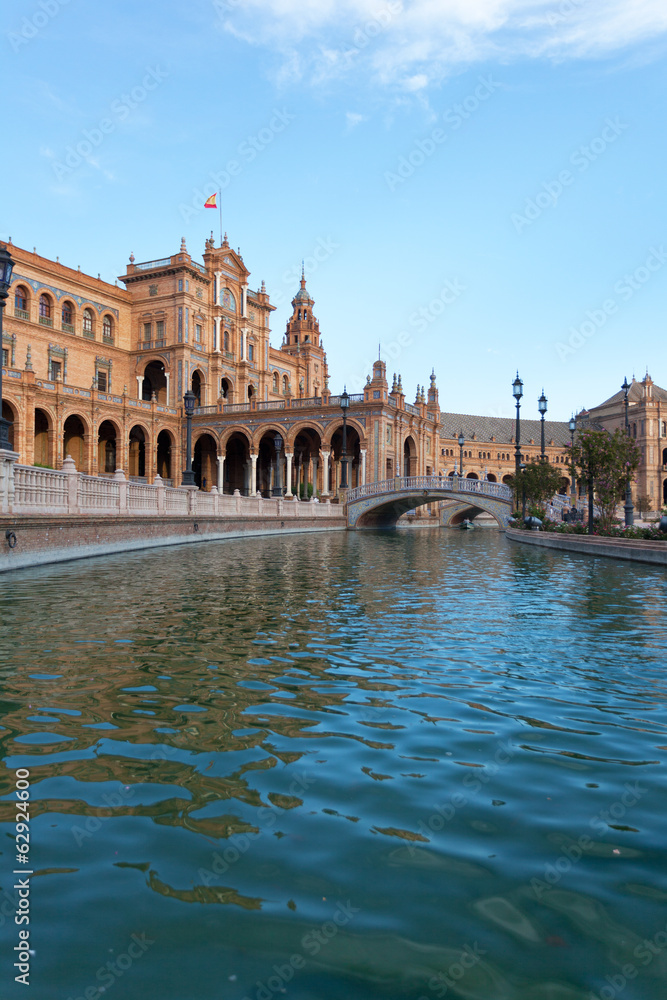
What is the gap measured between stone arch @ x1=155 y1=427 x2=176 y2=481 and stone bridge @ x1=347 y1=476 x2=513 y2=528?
48.9 ft

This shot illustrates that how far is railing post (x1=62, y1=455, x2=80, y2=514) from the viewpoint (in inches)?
689

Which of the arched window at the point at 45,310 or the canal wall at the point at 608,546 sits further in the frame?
the arched window at the point at 45,310

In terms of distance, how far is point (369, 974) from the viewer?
6.98 feet

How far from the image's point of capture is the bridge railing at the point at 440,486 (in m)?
43.3

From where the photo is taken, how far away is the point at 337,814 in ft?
10.4

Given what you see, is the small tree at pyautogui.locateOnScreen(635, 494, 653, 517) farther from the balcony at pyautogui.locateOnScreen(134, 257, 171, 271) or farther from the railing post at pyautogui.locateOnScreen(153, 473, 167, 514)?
the railing post at pyautogui.locateOnScreen(153, 473, 167, 514)

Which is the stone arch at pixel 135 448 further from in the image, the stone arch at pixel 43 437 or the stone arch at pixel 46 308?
the stone arch at pixel 46 308

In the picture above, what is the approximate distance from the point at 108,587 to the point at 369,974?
9.66 m

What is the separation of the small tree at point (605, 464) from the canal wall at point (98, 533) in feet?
43.2

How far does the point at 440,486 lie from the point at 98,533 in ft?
93.4

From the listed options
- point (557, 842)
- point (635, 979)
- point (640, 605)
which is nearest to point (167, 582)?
point (640, 605)

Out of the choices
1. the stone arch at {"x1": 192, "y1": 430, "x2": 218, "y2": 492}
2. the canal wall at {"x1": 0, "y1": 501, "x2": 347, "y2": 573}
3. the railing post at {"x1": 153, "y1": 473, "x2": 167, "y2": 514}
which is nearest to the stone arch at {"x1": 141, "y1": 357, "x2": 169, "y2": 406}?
the stone arch at {"x1": 192, "y1": 430, "x2": 218, "y2": 492}

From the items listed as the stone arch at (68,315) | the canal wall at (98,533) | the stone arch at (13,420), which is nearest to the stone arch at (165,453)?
the stone arch at (68,315)

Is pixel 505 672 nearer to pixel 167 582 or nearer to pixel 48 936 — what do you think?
pixel 48 936
